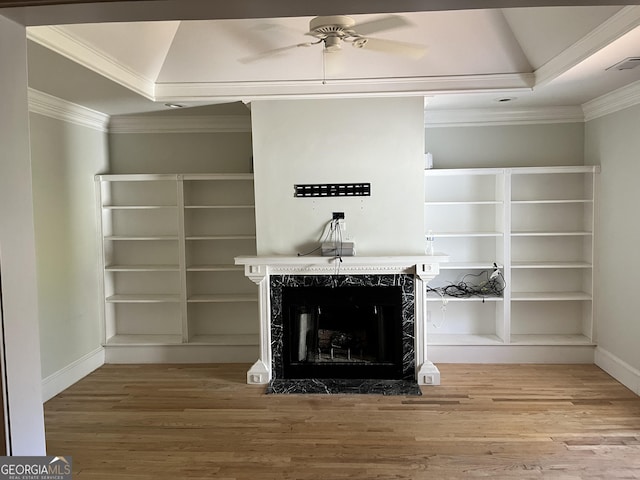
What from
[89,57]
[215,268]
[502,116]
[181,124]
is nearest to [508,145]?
[502,116]

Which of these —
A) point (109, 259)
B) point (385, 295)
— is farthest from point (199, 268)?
point (385, 295)

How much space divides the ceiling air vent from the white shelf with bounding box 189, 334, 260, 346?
388 cm

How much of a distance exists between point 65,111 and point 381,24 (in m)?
2.87

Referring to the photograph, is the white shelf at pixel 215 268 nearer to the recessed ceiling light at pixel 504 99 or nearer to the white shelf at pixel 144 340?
the white shelf at pixel 144 340

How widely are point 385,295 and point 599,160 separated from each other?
2452mm

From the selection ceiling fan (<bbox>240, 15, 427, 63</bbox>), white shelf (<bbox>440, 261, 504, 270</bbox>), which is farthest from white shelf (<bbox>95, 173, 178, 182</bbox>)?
white shelf (<bbox>440, 261, 504, 270</bbox>)

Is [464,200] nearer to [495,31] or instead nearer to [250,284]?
[495,31]

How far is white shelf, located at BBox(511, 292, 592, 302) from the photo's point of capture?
4875 millimetres

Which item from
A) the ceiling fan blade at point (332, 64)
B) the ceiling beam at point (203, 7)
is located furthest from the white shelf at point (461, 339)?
the ceiling beam at point (203, 7)

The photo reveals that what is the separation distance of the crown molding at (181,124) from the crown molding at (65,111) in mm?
175

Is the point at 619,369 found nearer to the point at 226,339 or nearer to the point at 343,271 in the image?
the point at 343,271

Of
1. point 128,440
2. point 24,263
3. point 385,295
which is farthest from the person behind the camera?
point 385,295

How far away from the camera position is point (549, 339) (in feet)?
16.5

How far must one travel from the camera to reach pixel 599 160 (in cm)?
480
